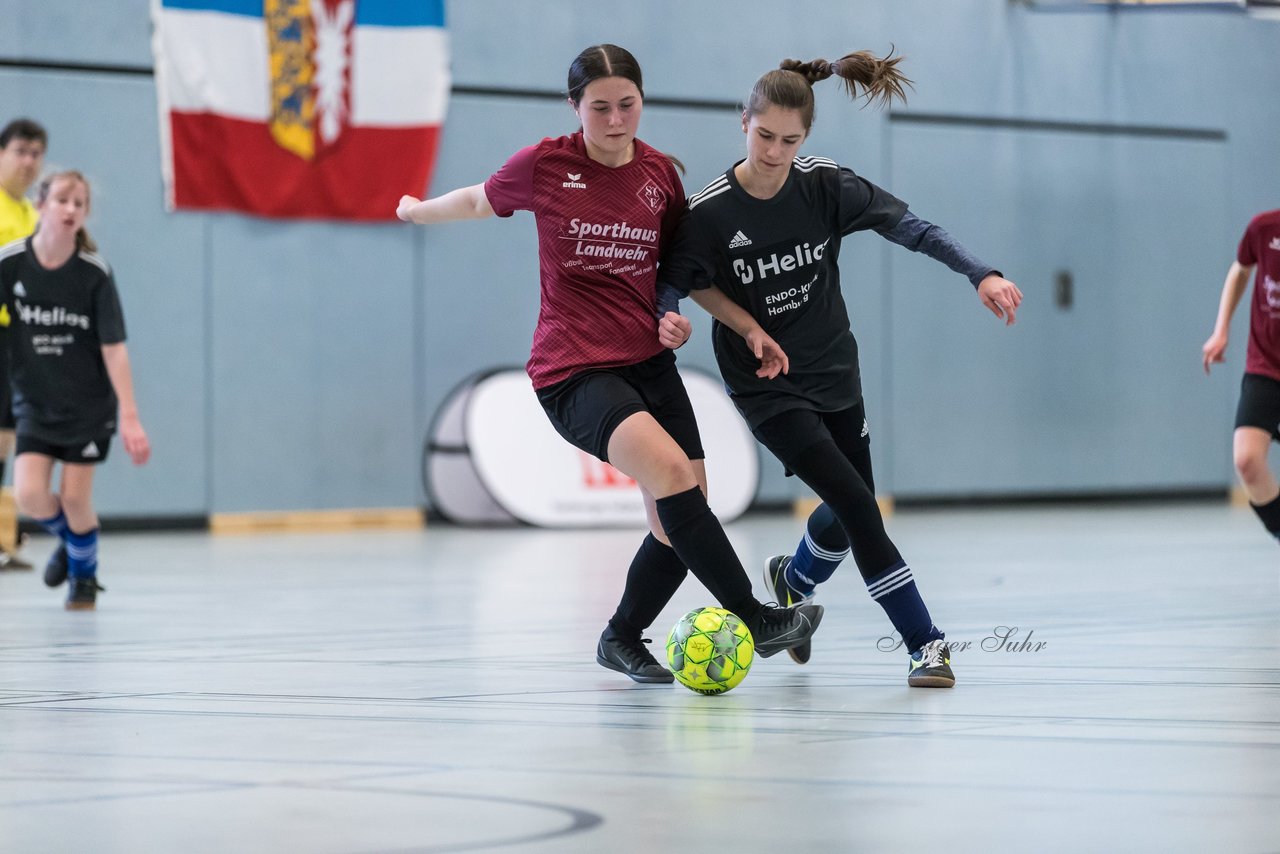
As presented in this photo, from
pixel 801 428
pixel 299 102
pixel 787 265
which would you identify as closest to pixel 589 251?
pixel 787 265

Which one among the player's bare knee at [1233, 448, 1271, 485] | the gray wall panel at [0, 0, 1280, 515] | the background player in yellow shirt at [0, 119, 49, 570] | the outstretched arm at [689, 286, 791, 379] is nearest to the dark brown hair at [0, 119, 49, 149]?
the background player in yellow shirt at [0, 119, 49, 570]

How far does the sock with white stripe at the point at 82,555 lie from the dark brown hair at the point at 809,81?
363 cm

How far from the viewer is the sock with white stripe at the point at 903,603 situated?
14.5 ft

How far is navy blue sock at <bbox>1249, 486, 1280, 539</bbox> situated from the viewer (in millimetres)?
7004

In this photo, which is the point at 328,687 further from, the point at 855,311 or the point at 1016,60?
the point at 1016,60

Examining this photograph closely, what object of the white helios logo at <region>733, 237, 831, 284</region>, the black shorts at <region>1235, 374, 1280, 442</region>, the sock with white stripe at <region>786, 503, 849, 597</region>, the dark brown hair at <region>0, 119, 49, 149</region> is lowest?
the sock with white stripe at <region>786, 503, 849, 597</region>

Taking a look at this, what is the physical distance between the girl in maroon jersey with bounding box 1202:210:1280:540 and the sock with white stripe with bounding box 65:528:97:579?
4.31 m

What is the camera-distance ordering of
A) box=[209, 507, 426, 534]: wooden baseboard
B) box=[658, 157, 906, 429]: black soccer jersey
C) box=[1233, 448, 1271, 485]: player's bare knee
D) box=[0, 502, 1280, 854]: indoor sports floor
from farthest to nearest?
box=[209, 507, 426, 534]: wooden baseboard, box=[1233, 448, 1271, 485]: player's bare knee, box=[658, 157, 906, 429]: black soccer jersey, box=[0, 502, 1280, 854]: indoor sports floor

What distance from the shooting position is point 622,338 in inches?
177

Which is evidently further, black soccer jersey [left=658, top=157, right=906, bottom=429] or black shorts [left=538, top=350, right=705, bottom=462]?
black soccer jersey [left=658, top=157, right=906, bottom=429]

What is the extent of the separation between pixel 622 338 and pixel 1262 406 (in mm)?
3526

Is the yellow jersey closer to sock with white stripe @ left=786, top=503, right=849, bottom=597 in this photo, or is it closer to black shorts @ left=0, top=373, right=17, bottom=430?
black shorts @ left=0, top=373, right=17, bottom=430

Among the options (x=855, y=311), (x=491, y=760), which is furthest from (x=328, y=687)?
(x=855, y=311)

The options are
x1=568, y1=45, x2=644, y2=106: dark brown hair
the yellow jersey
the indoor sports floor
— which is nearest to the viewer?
the indoor sports floor
